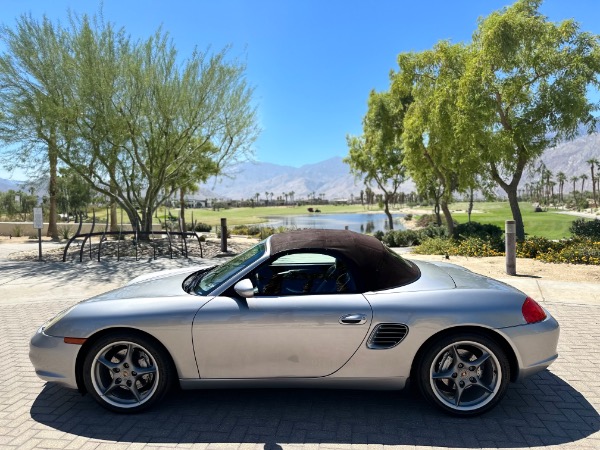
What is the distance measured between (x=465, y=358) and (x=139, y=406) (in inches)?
99.1

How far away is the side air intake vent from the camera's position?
10.8ft

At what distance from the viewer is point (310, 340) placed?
3.30 meters

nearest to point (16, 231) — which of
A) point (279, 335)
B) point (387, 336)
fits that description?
point (279, 335)

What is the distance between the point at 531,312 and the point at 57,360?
366 centimetres

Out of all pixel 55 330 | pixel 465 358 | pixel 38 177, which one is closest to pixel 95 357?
pixel 55 330

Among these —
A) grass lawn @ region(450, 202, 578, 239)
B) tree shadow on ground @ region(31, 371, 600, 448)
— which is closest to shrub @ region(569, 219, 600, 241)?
grass lawn @ region(450, 202, 578, 239)

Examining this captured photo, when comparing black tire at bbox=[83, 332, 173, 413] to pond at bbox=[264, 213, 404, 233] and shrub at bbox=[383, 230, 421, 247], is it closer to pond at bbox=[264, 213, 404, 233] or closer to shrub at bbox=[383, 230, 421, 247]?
shrub at bbox=[383, 230, 421, 247]

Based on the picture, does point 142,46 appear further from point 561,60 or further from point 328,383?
point 328,383

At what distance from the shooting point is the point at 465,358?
11.2 ft

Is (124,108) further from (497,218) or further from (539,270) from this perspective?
(497,218)

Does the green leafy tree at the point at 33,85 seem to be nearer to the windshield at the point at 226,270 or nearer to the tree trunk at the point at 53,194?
the tree trunk at the point at 53,194

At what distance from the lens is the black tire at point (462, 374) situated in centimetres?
333

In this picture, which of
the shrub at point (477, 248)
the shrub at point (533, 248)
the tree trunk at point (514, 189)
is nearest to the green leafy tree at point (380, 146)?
the tree trunk at point (514, 189)

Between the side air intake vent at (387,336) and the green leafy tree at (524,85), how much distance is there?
12.8m
